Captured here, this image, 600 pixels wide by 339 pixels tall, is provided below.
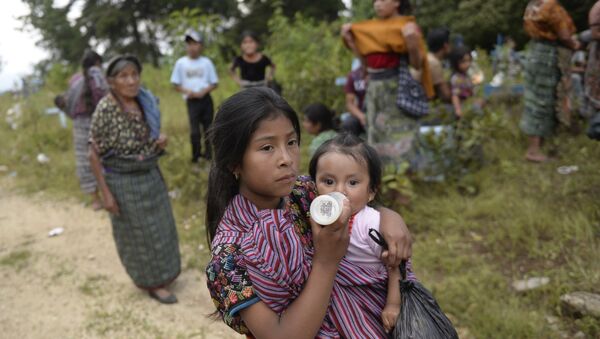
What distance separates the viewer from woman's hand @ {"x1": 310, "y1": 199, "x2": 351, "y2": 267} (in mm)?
1107

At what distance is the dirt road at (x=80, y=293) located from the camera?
3340 mm

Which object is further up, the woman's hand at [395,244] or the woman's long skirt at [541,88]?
the woman's hand at [395,244]

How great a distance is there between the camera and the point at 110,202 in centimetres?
335

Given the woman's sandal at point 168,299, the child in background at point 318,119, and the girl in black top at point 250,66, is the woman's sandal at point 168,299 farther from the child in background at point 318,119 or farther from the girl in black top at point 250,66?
the girl in black top at point 250,66

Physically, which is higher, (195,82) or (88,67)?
(88,67)

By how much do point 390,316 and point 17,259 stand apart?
14.5ft

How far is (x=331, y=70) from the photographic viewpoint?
671 cm

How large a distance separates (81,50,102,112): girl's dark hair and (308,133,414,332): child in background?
404cm

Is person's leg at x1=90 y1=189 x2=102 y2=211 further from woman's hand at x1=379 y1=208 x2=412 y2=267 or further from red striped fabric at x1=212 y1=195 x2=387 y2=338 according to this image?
woman's hand at x1=379 y1=208 x2=412 y2=267

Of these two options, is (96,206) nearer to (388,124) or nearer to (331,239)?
(388,124)

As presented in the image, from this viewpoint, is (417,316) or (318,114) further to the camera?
(318,114)

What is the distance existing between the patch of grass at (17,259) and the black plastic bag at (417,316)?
421 centimetres

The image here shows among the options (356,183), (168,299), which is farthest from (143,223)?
(356,183)

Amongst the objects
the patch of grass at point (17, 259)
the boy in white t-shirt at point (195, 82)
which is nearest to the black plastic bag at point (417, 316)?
the patch of grass at point (17, 259)
